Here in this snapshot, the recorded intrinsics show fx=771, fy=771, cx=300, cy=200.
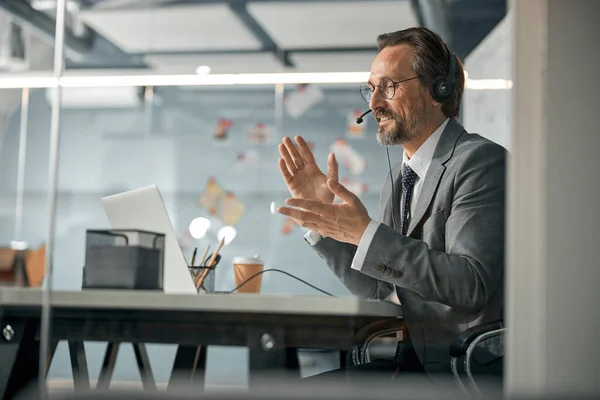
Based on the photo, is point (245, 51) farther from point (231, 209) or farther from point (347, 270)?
point (347, 270)

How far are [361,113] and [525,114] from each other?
3.54 feet

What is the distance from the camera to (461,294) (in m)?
1.84

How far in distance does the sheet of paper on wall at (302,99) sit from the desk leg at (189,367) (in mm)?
1091

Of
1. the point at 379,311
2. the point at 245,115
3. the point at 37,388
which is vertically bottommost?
the point at 37,388

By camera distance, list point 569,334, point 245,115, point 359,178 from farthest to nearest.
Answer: point 245,115
point 359,178
point 569,334

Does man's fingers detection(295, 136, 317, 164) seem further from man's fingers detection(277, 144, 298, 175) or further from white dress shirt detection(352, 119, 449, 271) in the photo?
white dress shirt detection(352, 119, 449, 271)

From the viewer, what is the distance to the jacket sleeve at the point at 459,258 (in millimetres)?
1784

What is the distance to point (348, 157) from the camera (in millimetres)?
2553

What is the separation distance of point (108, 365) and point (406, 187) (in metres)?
0.95

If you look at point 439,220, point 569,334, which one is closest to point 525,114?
point 569,334

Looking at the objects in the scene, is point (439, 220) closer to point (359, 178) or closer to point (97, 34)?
point (359, 178)

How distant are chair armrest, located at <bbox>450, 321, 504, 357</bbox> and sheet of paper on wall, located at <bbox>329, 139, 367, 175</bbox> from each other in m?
0.76

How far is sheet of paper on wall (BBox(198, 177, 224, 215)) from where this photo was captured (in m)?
2.45

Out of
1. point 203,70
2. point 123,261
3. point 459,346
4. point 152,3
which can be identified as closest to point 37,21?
point 152,3
